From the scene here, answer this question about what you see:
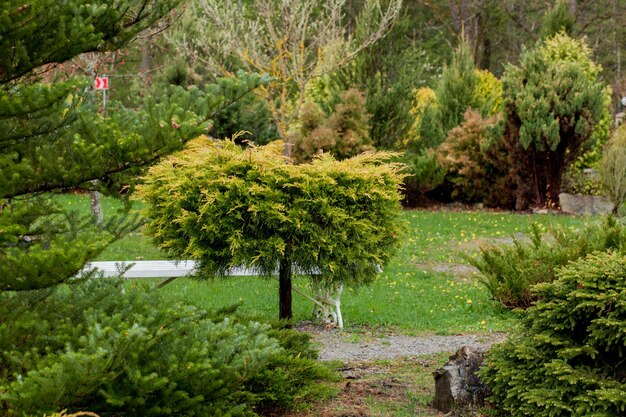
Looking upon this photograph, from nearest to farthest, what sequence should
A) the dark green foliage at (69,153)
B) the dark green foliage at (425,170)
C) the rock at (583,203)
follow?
1. the dark green foliage at (69,153)
2. the rock at (583,203)
3. the dark green foliage at (425,170)

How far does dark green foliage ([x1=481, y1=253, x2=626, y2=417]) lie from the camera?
437 cm

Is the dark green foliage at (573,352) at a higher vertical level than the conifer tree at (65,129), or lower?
lower

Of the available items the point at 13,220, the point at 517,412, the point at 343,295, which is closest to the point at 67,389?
the point at 13,220

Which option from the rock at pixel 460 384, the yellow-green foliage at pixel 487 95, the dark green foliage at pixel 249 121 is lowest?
the rock at pixel 460 384

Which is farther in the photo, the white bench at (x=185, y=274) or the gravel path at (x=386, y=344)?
the white bench at (x=185, y=274)

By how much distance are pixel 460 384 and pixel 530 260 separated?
3474 millimetres

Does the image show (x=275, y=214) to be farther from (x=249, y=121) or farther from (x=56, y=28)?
(x=249, y=121)

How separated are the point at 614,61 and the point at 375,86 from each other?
895 inches

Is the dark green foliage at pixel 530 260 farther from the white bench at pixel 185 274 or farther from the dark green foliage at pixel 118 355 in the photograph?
the dark green foliage at pixel 118 355

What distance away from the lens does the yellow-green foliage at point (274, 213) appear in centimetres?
Answer: 652

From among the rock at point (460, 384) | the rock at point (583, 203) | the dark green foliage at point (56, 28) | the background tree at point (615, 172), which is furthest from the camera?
the rock at point (583, 203)

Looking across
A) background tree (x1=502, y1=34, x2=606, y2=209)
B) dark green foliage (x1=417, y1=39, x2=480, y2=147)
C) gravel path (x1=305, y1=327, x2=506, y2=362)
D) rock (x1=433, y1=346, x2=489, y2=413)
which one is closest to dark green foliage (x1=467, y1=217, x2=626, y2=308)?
gravel path (x1=305, y1=327, x2=506, y2=362)

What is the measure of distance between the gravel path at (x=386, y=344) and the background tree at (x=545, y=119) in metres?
9.13

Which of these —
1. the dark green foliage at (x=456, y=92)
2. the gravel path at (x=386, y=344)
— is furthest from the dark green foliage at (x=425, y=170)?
the gravel path at (x=386, y=344)
